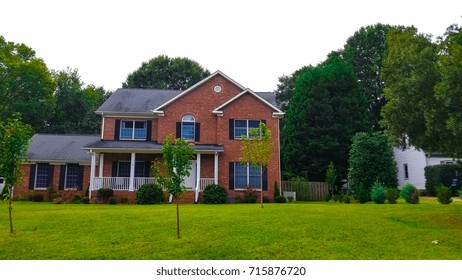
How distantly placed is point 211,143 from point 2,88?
2782cm

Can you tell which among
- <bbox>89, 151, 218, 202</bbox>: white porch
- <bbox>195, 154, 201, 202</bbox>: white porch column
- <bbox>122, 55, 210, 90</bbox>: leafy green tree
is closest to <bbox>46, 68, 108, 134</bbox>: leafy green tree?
<bbox>122, 55, 210, 90</bbox>: leafy green tree

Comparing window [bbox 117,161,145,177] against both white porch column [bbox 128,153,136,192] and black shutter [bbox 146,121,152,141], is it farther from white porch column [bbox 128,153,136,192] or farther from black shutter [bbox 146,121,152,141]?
white porch column [bbox 128,153,136,192]

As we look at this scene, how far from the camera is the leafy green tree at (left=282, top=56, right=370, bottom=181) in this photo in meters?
37.8

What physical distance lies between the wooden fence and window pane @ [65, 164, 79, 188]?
1570 centimetres

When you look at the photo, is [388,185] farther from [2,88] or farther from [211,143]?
[2,88]

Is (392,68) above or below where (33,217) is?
above

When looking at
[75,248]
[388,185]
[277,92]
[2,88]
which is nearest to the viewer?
[75,248]

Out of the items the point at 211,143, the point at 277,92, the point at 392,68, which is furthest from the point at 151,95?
the point at 277,92

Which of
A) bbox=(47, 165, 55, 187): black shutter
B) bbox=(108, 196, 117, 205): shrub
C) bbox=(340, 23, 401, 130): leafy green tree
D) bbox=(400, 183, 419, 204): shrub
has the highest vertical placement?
A: bbox=(340, 23, 401, 130): leafy green tree

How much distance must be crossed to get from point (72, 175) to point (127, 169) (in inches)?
212

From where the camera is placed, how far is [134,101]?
1216 inches

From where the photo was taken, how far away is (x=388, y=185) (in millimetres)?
31172

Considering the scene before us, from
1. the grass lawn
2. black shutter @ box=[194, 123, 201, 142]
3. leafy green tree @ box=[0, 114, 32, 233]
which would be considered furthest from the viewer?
Answer: black shutter @ box=[194, 123, 201, 142]

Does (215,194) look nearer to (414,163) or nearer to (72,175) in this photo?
(72,175)
